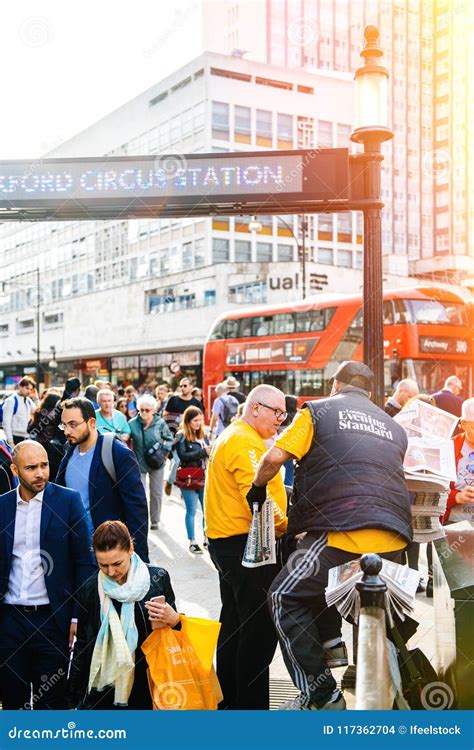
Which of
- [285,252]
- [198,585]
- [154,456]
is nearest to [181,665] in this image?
[198,585]

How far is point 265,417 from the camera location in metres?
4.24

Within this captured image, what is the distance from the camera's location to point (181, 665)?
3.48m

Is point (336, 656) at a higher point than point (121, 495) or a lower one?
lower

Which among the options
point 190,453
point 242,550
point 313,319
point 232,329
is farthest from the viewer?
point 232,329

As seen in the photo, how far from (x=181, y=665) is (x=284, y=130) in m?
57.3

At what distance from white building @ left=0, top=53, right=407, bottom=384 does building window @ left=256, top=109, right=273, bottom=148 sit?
7 cm

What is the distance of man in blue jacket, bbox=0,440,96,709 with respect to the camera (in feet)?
12.0

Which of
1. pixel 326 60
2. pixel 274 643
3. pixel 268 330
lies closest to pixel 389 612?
pixel 274 643

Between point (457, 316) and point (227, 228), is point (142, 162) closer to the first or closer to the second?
point (457, 316)

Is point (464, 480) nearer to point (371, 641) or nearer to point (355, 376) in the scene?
point (355, 376)

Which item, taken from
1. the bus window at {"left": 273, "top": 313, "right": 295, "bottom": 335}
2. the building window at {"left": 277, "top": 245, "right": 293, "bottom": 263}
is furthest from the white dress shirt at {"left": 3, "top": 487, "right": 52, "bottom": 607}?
the building window at {"left": 277, "top": 245, "right": 293, "bottom": 263}

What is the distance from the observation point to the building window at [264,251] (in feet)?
186

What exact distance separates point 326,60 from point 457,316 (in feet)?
281

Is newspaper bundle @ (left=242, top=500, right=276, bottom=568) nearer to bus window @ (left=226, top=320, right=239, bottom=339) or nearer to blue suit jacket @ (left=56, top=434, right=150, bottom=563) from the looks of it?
blue suit jacket @ (left=56, top=434, right=150, bottom=563)
